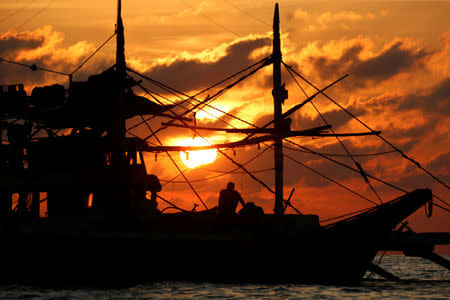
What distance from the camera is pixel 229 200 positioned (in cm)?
3191

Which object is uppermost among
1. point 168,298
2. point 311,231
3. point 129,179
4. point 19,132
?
point 19,132

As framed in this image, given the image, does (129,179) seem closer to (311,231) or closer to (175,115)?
(175,115)

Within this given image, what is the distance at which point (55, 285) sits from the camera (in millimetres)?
30844

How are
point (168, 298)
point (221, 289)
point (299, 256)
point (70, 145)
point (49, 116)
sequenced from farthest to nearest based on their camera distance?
point (49, 116)
point (70, 145)
point (299, 256)
point (221, 289)
point (168, 298)

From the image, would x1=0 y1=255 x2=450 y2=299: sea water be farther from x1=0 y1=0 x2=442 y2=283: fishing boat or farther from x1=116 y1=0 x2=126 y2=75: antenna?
x1=116 y1=0 x2=126 y2=75: antenna

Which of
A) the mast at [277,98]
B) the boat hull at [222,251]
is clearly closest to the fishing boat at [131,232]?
the boat hull at [222,251]

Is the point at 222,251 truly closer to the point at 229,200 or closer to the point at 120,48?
the point at 229,200

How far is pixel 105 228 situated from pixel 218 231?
16.1 feet

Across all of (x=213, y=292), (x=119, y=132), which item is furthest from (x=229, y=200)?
(x=119, y=132)

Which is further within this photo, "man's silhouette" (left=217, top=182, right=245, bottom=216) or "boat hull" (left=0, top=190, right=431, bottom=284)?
"boat hull" (left=0, top=190, right=431, bottom=284)

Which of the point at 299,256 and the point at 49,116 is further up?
the point at 49,116

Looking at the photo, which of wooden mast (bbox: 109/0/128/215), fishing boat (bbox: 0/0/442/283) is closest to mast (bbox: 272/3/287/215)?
fishing boat (bbox: 0/0/442/283)

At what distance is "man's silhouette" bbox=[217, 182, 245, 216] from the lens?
31.9 meters

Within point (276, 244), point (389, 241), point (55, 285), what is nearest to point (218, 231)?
point (276, 244)
